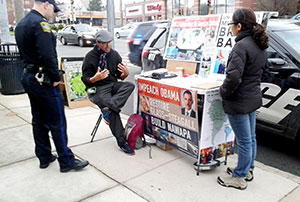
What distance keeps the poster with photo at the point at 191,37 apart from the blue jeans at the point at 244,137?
1.22 m

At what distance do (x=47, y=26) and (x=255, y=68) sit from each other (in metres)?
2.16

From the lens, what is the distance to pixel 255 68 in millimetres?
2834

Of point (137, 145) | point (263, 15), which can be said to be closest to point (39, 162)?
point (137, 145)

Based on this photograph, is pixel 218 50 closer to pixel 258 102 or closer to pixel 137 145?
pixel 258 102

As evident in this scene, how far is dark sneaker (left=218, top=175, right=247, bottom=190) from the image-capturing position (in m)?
3.12

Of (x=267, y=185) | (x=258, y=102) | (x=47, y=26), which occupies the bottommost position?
(x=267, y=185)

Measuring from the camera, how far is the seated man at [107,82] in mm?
3988

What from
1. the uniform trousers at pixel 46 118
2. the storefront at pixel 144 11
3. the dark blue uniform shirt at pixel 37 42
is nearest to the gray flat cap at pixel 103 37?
the dark blue uniform shirt at pixel 37 42

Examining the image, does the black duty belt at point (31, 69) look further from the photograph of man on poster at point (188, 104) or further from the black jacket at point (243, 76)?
the black jacket at point (243, 76)

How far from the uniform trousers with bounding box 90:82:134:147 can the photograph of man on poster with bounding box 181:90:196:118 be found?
95 cm

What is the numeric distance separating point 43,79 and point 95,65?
1.06 m

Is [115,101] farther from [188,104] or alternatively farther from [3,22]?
[3,22]

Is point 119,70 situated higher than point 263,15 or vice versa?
point 263,15

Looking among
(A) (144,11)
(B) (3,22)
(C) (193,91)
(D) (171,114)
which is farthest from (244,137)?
(A) (144,11)
